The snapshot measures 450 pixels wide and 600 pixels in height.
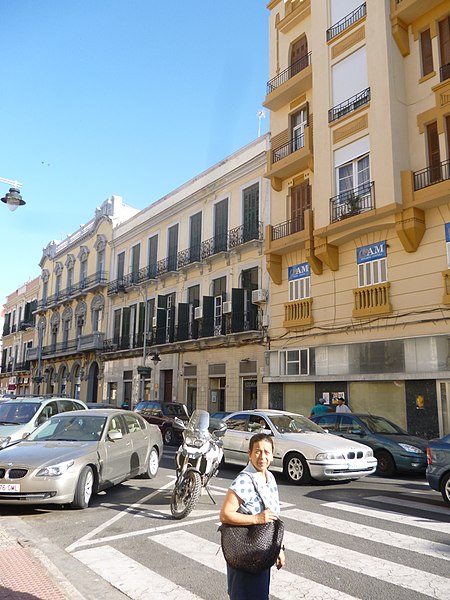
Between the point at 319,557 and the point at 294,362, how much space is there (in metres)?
16.6

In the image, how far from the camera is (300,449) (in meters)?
10.6

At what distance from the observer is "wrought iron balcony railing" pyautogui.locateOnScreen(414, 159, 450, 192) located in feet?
55.4

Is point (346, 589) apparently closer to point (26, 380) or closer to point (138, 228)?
point (138, 228)

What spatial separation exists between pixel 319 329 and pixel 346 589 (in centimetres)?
1650

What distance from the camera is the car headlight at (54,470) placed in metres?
7.72

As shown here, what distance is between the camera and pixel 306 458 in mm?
10414

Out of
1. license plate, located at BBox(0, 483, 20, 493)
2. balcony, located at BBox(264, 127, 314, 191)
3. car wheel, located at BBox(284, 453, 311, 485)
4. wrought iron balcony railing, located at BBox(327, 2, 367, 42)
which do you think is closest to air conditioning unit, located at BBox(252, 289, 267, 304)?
balcony, located at BBox(264, 127, 314, 191)

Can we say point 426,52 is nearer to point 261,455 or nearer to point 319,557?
point 319,557

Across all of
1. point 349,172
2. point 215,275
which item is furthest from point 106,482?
point 215,275

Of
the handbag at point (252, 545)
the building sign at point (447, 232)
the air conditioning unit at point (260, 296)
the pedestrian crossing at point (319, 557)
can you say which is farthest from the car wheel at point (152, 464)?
the air conditioning unit at point (260, 296)

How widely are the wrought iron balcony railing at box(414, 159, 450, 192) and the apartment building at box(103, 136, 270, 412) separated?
898cm

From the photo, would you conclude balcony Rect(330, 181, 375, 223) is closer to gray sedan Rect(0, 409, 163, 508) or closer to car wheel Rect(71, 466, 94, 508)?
gray sedan Rect(0, 409, 163, 508)

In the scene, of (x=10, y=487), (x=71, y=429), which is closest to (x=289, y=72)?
(x=71, y=429)

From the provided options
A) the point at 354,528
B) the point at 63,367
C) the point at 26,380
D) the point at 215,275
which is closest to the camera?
the point at 354,528
